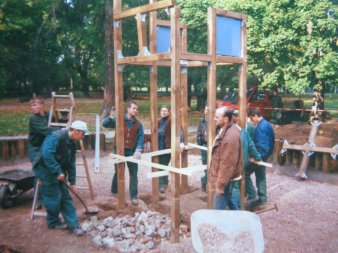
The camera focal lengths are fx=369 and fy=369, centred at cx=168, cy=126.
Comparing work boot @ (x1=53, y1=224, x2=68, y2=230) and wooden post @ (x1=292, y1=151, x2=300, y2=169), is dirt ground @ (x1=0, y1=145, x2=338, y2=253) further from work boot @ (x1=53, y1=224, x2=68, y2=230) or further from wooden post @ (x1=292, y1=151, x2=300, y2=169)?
wooden post @ (x1=292, y1=151, x2=300, y2=169)

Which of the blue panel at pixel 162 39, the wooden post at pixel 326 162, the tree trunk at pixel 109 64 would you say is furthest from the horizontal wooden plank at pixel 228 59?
the tree trunk at pixel 109 64

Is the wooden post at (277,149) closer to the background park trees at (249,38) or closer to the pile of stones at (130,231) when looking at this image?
the pile of stones at (130,231)

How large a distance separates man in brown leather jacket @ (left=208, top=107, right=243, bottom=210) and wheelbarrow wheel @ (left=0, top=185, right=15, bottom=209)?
4.00m

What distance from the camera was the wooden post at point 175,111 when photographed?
190 inches

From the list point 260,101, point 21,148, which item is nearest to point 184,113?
point 21,148

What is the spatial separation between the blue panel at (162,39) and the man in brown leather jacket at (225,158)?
2.06 metres

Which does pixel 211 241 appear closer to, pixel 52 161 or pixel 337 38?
pixel 52 161

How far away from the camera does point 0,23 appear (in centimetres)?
2231

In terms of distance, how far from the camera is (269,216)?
6371mm

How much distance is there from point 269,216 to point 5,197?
4.76 metres

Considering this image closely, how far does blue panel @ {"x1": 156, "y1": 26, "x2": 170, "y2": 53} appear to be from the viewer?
6.42 metres

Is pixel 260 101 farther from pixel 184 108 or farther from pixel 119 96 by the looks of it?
pixel 119 96

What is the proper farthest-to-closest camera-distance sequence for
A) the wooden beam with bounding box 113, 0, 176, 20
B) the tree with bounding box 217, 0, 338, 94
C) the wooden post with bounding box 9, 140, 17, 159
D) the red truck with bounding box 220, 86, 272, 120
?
the red truck with bounding box 220, 86, 272, 120, the tree with bounding box 217, 0, 338, 94, the wooden post with bounding box 9, 140, 17, 159, the wooden beam with bounding box 113, 0, 176, 20

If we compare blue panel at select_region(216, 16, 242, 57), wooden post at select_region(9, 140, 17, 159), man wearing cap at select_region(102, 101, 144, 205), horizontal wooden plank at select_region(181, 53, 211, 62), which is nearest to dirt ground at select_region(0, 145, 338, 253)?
Result: man wearing cap at select_region(102, 101, 144, 205)
